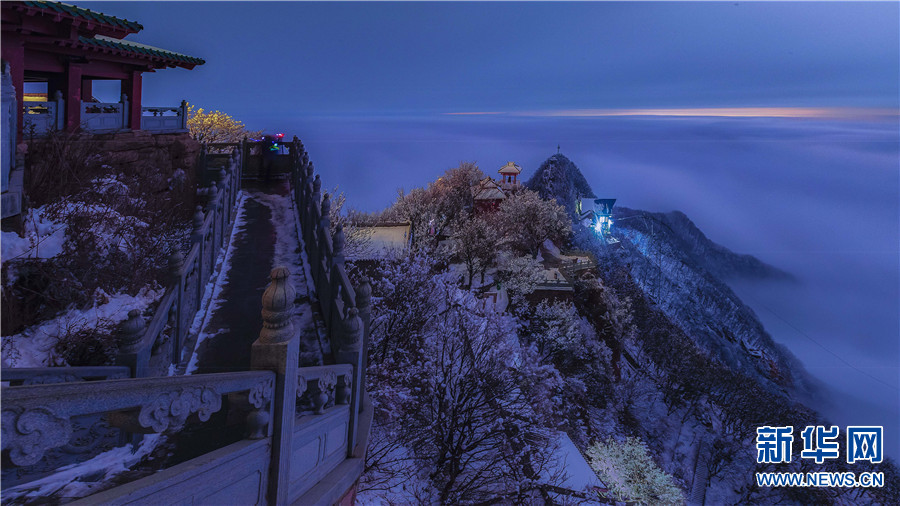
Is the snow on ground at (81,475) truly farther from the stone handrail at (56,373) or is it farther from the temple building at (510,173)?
the temple building at (510,173)

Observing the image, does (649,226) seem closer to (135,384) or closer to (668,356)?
(668,356)

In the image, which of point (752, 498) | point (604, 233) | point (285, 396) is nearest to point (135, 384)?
point (285, 396)

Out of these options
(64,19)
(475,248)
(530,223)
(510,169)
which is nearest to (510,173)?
(510,169)

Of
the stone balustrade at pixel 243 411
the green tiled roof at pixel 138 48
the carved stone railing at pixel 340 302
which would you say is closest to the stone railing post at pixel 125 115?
the green tiled roof at pixel 138 48

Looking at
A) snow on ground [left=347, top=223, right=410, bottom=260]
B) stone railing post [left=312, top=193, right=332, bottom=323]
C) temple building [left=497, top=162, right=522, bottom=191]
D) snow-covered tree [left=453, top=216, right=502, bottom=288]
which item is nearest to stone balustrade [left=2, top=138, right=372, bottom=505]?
stone railing post [left=312, top=193, right=332, bottom=323]

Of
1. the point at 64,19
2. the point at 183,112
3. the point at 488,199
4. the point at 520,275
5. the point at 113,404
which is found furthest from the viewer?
the point at 488,199

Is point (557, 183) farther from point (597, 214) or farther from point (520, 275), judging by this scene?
point (520, 275)
